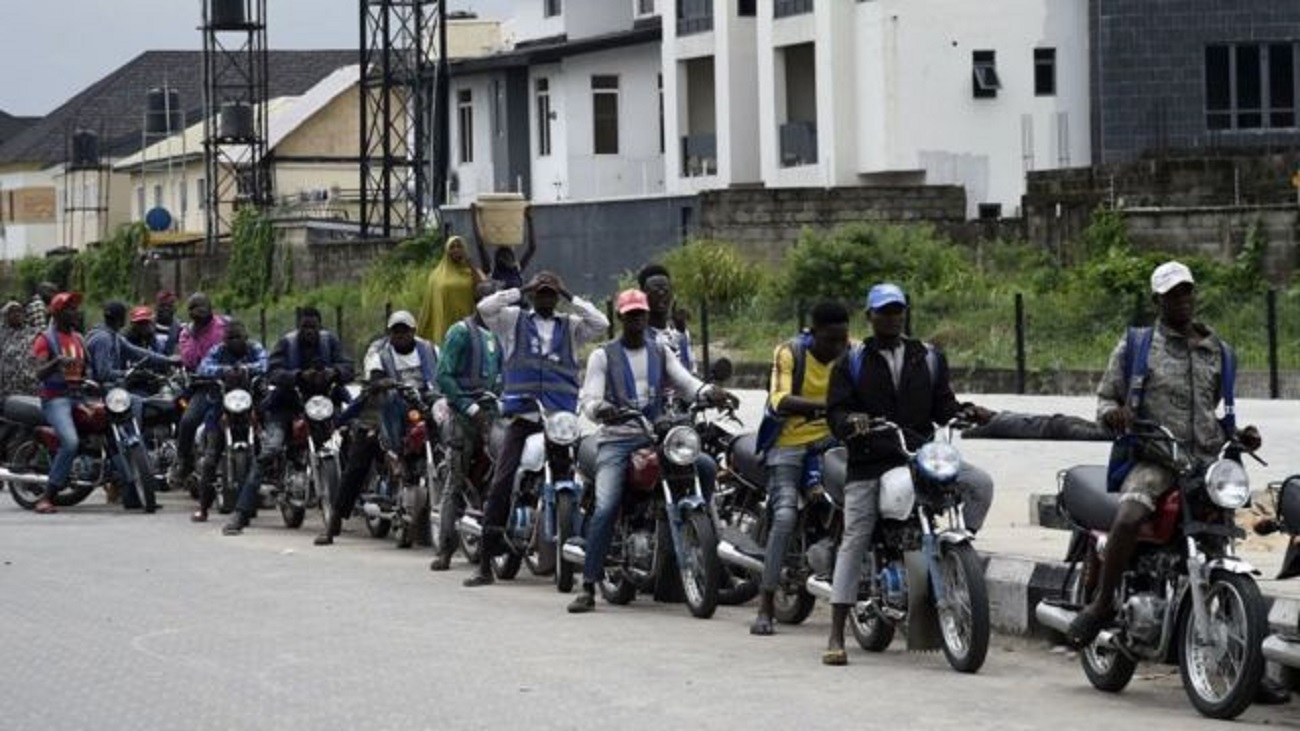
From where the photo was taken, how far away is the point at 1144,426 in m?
13.0

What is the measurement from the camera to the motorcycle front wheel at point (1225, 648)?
1210 cm

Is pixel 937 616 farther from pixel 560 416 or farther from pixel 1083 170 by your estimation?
pixel 1083 170

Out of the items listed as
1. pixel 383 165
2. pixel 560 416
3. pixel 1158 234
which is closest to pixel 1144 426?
pixel 560 416

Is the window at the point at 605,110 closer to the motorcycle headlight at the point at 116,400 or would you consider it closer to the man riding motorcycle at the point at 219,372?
the motorcycle headlight at the point at 116,400

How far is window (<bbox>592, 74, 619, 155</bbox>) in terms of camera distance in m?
67.8

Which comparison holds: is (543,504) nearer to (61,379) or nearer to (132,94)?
(61,379)

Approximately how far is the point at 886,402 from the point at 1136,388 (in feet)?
5.58

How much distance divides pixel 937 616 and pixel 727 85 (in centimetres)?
4586

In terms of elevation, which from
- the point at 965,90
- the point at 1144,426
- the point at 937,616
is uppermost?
the point at 965,90

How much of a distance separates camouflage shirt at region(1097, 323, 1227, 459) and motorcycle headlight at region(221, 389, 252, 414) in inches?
491

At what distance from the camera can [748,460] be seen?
56.1ft

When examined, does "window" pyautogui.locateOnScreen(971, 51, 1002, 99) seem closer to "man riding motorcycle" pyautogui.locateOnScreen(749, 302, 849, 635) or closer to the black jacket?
"man riding motorcycle" pyautogui.locateOnScreen(749, 302, 849, 635)

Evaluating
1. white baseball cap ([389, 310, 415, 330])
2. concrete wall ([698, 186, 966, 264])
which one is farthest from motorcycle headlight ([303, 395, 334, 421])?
concrete wall ([698, 186, 966, 264])

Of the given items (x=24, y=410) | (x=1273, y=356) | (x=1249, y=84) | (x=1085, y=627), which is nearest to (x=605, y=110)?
(x=1249, y=84)
